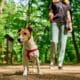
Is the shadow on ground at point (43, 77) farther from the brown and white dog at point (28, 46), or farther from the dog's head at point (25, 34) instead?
the dog's head at point (25, 34)

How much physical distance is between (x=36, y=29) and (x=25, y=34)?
1213 centimetres

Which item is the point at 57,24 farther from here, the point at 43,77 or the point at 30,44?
the point at 43,77

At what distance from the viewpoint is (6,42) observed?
16.5 metres

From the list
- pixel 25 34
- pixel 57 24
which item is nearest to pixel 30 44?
pixel 25 34

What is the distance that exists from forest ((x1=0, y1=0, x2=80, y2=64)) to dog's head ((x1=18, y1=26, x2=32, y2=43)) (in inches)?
320

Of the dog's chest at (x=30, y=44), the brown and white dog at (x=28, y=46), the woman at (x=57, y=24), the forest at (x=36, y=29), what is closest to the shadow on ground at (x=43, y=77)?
the brown and white dog at (x=28, y=46)

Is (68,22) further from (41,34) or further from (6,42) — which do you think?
(41,34)

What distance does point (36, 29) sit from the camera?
65.2 ft

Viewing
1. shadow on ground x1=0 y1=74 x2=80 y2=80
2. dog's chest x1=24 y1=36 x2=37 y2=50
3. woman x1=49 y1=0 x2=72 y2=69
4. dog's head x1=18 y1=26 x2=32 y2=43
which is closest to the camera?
shadow on ground x1=0 y1=74 x2=80 y2=80

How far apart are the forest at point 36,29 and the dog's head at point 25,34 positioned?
8.12 m

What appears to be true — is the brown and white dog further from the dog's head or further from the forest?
the forest

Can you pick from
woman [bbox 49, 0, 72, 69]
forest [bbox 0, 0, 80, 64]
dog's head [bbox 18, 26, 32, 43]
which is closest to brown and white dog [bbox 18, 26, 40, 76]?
dog's head [bbox 18, 26, 32, 43]

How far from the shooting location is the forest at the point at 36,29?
55.8 ft

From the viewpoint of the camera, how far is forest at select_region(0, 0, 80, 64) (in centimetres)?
1702
